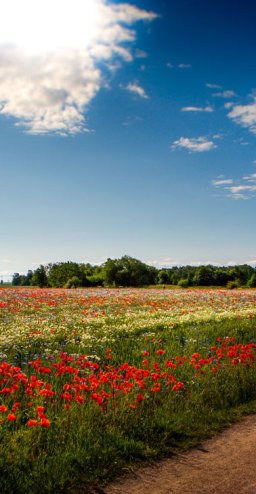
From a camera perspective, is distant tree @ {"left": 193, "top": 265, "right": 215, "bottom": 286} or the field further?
distant tree @ {"left": 193, "top": 265, "right": 215, "bottom": 286}

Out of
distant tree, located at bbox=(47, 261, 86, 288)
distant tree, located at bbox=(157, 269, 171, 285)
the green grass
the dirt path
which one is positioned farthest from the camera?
distant tree, located at bbox=(157, 269, 171, 285)

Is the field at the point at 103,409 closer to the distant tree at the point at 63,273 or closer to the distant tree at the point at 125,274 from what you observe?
the distant tree at the point at 125,274

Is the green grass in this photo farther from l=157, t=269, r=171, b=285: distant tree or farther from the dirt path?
l=157, t=269, r=171, b=285: distant tree

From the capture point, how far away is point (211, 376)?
9242 mm

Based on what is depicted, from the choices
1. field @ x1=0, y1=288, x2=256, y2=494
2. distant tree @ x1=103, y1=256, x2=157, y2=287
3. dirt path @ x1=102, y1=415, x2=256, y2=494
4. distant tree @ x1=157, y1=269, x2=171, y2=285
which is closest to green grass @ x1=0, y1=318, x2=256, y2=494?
field @ x1=0, y1=288, x2=256, y2=494

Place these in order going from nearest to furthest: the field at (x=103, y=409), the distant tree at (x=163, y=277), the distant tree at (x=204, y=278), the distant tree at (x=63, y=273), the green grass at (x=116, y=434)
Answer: the green grass at (x=116, y=434) < the field at (x=103, y=409) < the distant tree at (x=63, y=273) < the distant tree at (x=204, y=278) < the distant tree at (x=163, y=277)

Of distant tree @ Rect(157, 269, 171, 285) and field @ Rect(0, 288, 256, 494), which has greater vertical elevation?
distant tree @ Rect(157, 269, 171, 285)

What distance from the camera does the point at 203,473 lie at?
18.3ft

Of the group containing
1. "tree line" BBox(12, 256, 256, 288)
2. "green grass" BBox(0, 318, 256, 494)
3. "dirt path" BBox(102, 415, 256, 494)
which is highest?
"tree line" BBox(12, 256, 256, 288)

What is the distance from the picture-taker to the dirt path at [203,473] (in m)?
5.16

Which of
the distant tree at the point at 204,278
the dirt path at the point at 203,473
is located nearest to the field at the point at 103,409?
the dirt path at the point at 203,473

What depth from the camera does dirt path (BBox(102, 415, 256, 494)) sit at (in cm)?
516

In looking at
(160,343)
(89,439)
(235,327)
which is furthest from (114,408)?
(235,327)

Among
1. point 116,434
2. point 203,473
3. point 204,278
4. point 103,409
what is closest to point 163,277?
point 204,278
